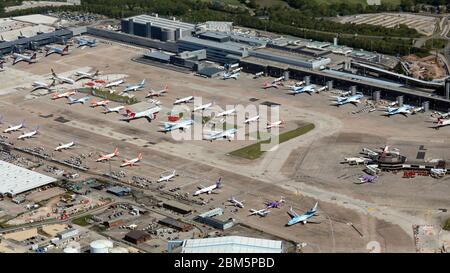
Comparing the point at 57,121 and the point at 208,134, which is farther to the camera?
the point at 57,121

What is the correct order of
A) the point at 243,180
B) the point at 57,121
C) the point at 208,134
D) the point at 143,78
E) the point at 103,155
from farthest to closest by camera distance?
the point at 143,78
the point at 57,121
the point at 208,134
the point at 103,155
the point at 243,180

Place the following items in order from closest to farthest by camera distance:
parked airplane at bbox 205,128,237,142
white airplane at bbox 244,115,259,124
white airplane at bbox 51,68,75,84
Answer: parked airplane at bbox 205,128,237,142, white airplane at bbox 244,115,259,124, white airplane at bbox 51,68,75,84

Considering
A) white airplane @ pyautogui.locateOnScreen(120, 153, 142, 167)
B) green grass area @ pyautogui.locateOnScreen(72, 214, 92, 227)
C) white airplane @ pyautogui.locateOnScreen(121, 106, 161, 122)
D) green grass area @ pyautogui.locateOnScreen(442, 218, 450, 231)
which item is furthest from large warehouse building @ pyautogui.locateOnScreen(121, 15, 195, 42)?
green grass area @ pyautogui.locateOnScreen(442, 218, 450, 231)

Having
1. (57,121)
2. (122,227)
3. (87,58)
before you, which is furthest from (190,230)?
(87,58)

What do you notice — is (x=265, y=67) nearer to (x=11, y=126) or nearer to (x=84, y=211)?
(x=11, y=126)

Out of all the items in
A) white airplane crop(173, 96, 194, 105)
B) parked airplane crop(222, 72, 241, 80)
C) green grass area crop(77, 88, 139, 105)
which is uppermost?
parked airplane crop(222, 72, 241, 80)

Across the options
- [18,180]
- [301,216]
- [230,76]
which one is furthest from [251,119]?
[18,180]

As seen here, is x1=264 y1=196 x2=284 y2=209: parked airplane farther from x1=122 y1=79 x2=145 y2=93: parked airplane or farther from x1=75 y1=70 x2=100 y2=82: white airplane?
x1=75 y1=70 x2=100 y2=82: white airplane
